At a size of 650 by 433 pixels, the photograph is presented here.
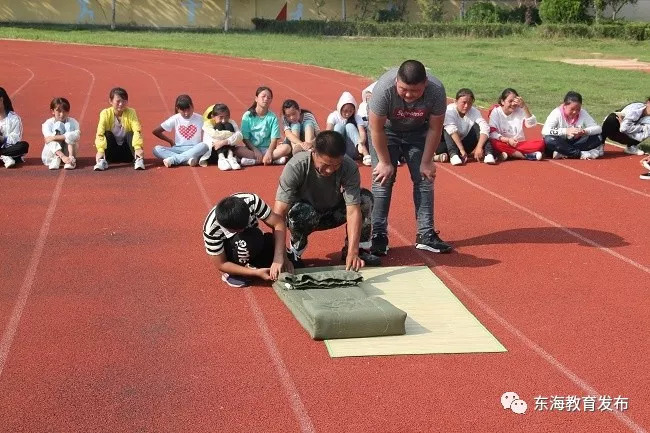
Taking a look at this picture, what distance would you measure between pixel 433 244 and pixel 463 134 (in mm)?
3879

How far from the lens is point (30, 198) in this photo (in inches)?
332

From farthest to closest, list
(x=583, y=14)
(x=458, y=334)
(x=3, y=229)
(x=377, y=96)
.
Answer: (x=583, y=14) < (x=3, y=229) < (x=377, y=96) < (x=458, y=334)

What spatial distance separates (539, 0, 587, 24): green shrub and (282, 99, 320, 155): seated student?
28264 mm


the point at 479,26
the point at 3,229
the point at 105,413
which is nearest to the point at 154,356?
the point at 105,413

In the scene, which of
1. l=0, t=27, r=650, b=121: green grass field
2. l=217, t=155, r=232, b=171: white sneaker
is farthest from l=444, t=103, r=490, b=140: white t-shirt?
l=0, t=27, r=650, b=121: green grass field

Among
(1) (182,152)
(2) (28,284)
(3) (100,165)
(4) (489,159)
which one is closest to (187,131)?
(1) (182,152)

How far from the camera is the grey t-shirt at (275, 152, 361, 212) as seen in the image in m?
6.03

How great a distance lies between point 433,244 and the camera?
22.2 feet

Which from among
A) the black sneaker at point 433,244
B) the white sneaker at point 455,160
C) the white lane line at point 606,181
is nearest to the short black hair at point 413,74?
the black sneaker at point 433,244

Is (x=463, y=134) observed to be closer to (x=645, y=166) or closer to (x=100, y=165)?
(x=645, y=166)

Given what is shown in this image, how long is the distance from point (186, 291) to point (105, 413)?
176 centimetres

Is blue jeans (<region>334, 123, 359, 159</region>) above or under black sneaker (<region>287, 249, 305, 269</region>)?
above

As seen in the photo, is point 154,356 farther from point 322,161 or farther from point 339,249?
point 339,249

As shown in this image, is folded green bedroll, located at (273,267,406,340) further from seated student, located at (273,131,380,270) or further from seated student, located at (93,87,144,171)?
seated student, located at (93,87,144,171)
